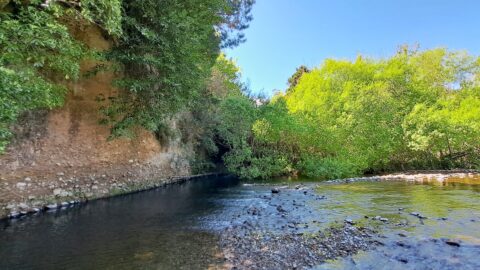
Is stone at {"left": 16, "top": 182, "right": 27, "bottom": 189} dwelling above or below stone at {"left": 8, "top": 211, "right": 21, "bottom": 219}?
above

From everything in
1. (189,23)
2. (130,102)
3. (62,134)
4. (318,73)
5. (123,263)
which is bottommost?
(123,263)

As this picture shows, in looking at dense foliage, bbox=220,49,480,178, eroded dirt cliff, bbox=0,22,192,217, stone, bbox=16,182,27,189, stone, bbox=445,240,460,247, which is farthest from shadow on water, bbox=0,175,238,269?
dense foliage, bbox=220,49,480,178

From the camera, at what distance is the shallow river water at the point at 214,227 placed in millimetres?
5867

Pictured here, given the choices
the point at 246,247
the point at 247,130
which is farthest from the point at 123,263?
the point at 247,130

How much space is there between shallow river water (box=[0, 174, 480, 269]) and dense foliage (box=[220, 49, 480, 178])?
8664 millimetres

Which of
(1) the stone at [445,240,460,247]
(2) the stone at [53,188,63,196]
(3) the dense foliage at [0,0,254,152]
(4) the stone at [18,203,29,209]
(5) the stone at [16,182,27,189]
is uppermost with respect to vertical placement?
(3) the dense foliage at [0,0,254,152]

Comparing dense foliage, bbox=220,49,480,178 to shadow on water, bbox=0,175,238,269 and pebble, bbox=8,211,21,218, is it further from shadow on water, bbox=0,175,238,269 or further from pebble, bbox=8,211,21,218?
pebble, bbox=8,211,21,218

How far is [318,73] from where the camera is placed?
3438cm

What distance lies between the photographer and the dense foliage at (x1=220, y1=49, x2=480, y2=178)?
22406mm

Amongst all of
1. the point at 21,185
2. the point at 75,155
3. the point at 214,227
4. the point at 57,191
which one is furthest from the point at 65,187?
the point at 214,227

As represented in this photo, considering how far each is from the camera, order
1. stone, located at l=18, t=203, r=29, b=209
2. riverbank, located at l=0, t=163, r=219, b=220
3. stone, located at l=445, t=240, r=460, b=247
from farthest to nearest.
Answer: stone, located at l=18, t=203, r=29, b=209 < riverbank, located at l=0, t=163, r=219, b=220 < stone, located at l=445, t=240, r=460, b=247

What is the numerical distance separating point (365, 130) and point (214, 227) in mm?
20074

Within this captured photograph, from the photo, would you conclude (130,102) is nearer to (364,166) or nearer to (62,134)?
(62,134)

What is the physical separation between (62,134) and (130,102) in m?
3.06
